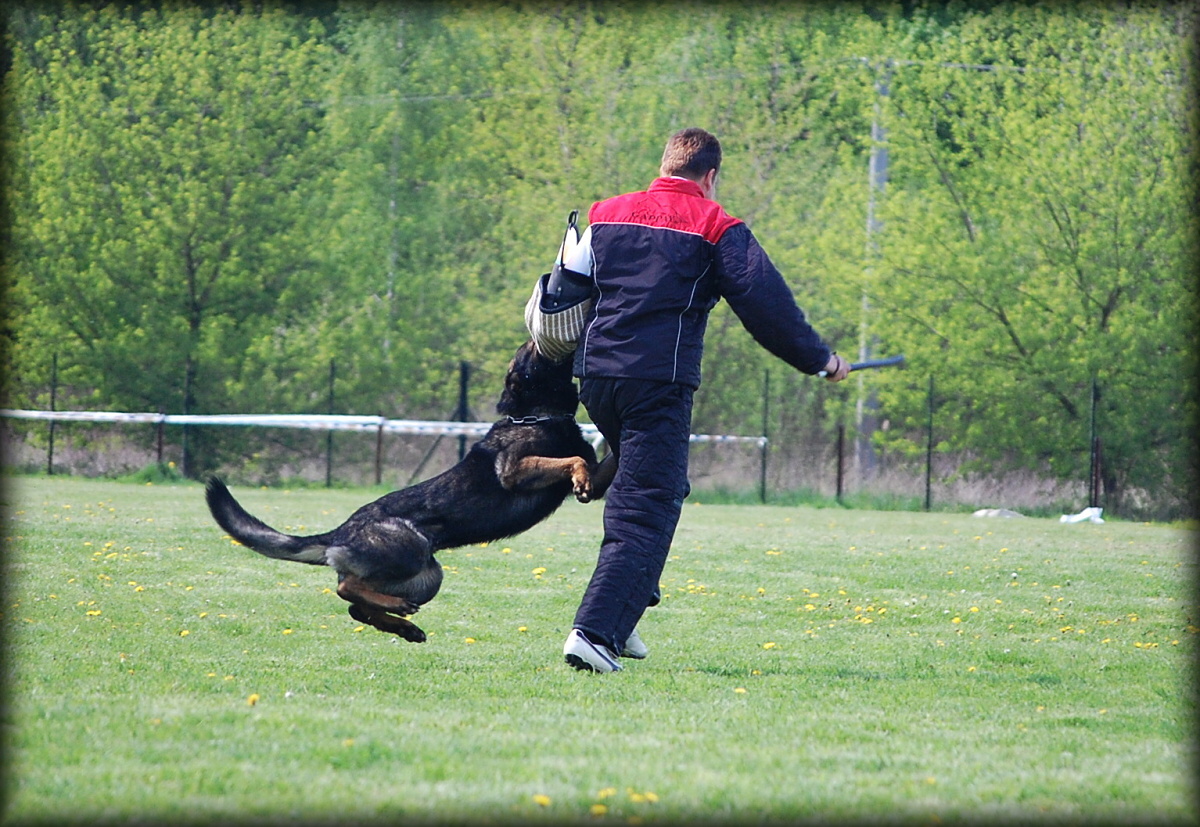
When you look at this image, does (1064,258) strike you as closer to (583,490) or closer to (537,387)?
(537,387)

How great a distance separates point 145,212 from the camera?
2128 centimetres

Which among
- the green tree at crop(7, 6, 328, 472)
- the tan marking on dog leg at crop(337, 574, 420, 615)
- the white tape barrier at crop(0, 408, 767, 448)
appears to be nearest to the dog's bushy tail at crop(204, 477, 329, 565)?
the tan marking on dog leg at crop(337, 574, 420, 615)

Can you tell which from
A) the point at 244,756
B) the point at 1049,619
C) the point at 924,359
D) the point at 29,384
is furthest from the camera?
the point at 29,384

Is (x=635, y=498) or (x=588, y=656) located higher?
(x=635, y=498)

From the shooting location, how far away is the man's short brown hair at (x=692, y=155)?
499 centimetres

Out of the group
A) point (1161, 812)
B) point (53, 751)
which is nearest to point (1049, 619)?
point (1161, 812)

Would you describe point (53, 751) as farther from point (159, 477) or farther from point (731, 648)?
point (159, 477)

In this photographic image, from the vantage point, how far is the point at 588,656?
Answer: 4.78m

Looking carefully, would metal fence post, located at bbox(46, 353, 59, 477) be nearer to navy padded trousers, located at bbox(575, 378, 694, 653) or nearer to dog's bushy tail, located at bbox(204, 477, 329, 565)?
dog's bushy tail, located at bbox(204, 477, 329, 565)

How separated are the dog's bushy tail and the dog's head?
0.93 metres

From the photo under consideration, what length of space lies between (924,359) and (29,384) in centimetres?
1405

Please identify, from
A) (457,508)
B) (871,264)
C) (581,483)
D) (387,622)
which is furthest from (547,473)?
(871,264)

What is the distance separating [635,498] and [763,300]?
2.89 feet

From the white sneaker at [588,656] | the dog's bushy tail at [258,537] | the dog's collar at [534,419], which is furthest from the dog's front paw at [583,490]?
the dog's bushy tail at [258,537]
